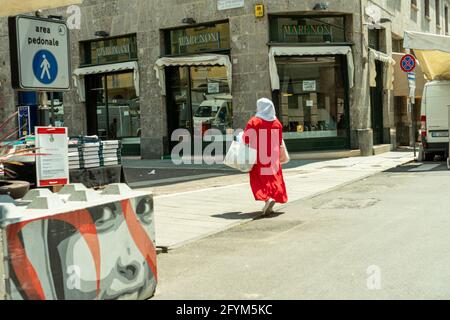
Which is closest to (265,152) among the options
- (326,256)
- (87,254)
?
(326,256)

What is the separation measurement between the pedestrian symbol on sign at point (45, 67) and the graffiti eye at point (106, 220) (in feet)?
6.47

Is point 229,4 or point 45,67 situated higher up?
point 229,4

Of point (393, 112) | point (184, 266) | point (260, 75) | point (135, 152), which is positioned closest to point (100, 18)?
point (135, 152)

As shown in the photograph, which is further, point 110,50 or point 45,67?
point 110,50

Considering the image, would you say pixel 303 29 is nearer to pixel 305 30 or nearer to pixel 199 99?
pixel 305 30

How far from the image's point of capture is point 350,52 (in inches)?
714

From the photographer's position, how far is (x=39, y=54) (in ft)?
18.0

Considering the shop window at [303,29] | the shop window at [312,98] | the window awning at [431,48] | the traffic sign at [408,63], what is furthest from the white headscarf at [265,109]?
the traffic sign at [408,63]

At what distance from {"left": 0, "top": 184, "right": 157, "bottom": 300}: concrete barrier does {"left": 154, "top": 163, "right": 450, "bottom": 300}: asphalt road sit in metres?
0.47

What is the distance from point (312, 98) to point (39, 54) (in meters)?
13.6

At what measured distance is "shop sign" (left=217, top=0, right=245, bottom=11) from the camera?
58.2ft

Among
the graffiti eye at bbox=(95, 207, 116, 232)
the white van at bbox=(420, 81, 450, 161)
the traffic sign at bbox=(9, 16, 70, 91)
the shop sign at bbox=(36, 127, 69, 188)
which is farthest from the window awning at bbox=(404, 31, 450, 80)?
the graffiti eye at bbox=(95, 207, 116, 232)

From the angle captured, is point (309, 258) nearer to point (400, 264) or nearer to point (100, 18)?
point (400, 264)

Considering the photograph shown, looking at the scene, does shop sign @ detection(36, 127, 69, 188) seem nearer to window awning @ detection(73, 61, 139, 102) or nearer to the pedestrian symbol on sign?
the pedestrian symbol on sign
